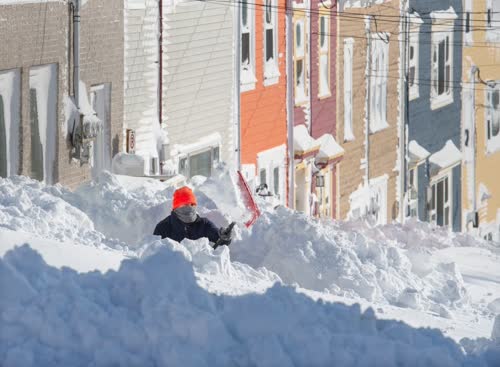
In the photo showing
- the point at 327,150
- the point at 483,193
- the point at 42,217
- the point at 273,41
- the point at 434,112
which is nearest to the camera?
the point at 42,217

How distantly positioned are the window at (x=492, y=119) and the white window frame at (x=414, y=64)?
6951 mm

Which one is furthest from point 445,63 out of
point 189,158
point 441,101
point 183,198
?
point 183,198

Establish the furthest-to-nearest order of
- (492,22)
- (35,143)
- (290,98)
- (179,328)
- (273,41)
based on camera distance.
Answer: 1. (492,22)
2. (290,98)
3. (273,41)
4. (35,143)
5. (179,328)

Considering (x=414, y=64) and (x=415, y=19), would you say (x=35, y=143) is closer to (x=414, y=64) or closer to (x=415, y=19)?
(x=415, y=19)

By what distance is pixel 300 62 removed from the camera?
3053cm

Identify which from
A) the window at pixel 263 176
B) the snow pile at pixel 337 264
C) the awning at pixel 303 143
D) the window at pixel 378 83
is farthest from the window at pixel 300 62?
the snow pile at pixel 337 264

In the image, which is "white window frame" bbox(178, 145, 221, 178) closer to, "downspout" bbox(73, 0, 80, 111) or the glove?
"downspout" bbox(73, 0, 80, 111)

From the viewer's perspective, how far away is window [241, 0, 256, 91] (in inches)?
1085

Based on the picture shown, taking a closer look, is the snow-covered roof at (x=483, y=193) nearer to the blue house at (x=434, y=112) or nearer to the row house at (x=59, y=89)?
the blue house at (x=434, y=112)

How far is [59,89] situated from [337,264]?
18.2 feet

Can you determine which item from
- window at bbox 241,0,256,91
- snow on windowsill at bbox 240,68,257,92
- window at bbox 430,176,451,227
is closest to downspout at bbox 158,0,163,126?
snow on windowsill at bbox 240,68,257,92

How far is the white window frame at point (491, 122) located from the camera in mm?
45875

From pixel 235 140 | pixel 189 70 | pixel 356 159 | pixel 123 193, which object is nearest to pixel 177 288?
pixel 123 193

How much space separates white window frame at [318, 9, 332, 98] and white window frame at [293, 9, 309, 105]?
817 mm
